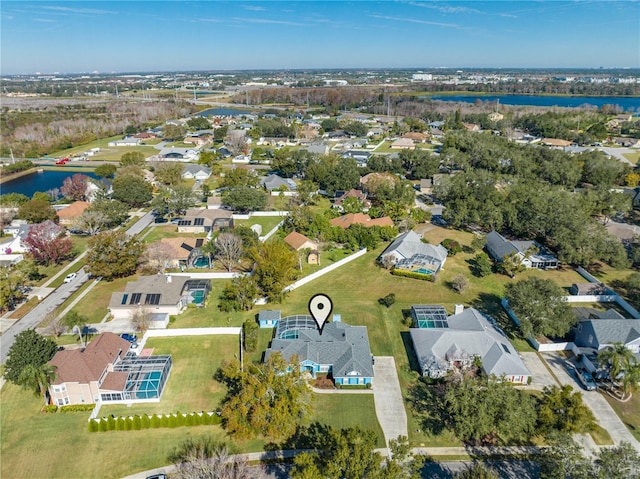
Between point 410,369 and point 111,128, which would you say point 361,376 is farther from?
point 111,128

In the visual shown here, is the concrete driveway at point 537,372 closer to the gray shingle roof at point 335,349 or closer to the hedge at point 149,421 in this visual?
the gray shingle roof at point 335,349

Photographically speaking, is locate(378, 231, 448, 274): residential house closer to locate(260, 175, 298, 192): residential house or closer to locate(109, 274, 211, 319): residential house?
locate(109, 274, 211, 319): residential house

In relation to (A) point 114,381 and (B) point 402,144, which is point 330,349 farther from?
(B) point 402,144

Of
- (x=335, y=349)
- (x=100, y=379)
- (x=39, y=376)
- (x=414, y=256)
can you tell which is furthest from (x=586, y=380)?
(x=39, y=376)

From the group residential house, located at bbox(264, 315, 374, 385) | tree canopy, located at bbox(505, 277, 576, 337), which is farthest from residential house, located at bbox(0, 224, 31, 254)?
tree canopy, located at bbox(505, 277, 576, 337)

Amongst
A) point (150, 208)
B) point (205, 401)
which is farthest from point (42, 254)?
point (205, 401)

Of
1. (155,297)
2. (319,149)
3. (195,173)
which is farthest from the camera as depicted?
(319,149)

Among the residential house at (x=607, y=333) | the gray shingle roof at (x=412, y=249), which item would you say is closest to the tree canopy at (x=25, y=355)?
the gray shingle roof at (x=412, y=249)
